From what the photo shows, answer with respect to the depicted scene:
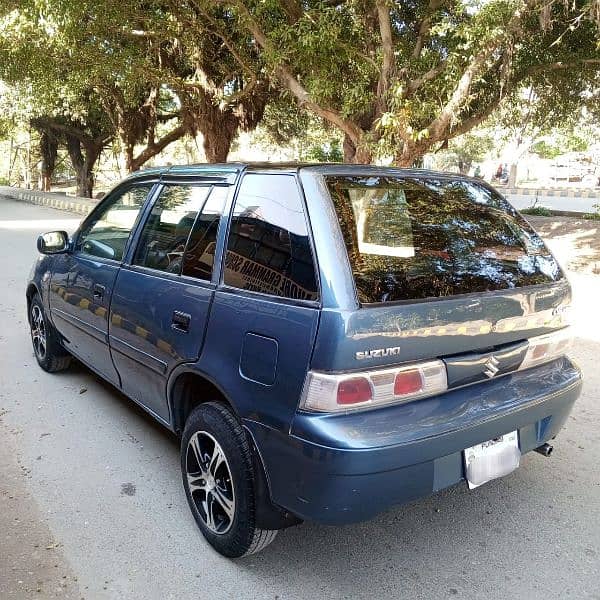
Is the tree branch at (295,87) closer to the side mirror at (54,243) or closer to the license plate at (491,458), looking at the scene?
the side mirror at (54,243)

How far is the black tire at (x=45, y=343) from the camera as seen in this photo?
4570mm

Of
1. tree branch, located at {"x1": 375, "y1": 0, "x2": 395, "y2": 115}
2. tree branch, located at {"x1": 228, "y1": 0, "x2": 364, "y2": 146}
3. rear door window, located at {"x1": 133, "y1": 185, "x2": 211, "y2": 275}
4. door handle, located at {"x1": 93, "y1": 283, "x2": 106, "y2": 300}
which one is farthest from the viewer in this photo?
tree branch, located at {"x1": 228, "y1": 0, "x2": 364, "y2": 146}

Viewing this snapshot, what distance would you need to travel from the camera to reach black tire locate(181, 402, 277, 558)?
2.38m

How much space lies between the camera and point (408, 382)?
7.20 ft

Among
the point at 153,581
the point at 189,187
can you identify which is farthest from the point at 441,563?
the point at 189,187

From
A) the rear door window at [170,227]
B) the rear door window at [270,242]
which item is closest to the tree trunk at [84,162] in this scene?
the rear door window at [170,227]

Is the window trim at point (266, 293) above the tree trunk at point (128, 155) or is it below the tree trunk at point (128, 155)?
below

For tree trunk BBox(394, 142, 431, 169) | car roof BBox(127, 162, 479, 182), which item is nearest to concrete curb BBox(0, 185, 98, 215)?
tree trunk BBox(394, 142, 431, 169)

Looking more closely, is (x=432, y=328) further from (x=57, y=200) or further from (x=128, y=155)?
(x=57, y=200)

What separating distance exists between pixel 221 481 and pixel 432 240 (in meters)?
1.44

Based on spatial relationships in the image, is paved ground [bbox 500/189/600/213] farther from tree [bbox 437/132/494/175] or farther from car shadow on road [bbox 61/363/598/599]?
tree [bbox 437/132/494/175]

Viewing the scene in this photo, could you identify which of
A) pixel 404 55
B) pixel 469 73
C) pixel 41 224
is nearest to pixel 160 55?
pixel 41 224

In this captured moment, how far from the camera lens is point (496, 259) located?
9.01 feet

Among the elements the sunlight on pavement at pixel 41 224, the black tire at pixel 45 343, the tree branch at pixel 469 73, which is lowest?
the black tire at pixel 45 343
